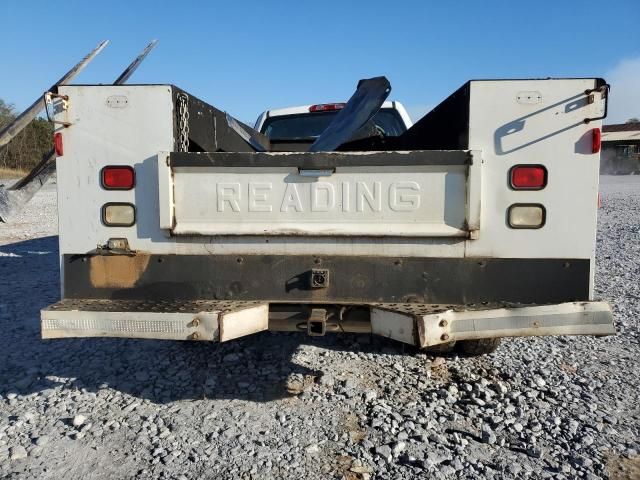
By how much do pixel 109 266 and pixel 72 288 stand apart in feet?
0.88

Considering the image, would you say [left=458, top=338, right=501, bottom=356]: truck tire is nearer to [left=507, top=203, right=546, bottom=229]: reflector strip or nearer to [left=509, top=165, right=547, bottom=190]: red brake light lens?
[left=507, top=203, right=546, bottom=229]: reflector strip

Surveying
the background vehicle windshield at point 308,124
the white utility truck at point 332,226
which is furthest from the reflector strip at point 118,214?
the background vehicle windshield at point 308,124

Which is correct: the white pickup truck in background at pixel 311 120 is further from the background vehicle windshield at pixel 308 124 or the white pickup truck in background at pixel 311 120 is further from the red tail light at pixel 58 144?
the red tail light at pixel 58 144

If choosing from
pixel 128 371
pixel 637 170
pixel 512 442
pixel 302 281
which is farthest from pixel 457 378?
pixel 637 170

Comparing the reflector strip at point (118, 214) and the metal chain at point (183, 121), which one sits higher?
the metal chain at point (183, 121)

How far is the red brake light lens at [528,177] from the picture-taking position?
279 cm

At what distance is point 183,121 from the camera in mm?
3008

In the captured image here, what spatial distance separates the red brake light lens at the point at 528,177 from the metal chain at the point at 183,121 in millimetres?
1883

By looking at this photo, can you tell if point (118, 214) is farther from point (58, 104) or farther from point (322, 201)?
point (322, 201)

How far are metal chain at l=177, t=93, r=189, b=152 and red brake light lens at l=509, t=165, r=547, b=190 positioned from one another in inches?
74.1

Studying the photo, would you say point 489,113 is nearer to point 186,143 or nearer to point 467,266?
point 467,266

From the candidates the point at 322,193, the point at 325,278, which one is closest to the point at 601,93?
the point at 322,193

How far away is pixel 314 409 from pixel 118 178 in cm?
182

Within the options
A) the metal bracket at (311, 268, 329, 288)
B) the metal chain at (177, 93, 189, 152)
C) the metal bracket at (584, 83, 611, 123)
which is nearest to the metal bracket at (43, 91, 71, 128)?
the metal chain at (177, 93, 189, 152)
